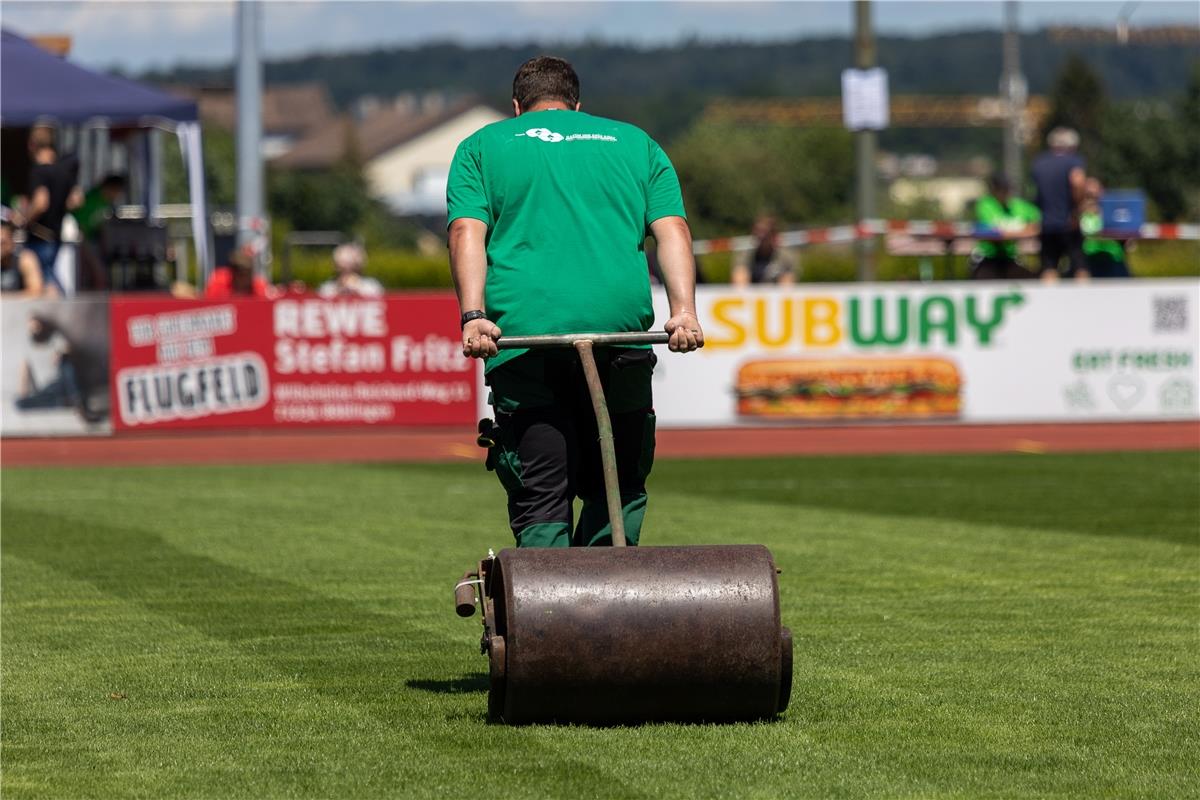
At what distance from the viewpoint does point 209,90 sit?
3009cm

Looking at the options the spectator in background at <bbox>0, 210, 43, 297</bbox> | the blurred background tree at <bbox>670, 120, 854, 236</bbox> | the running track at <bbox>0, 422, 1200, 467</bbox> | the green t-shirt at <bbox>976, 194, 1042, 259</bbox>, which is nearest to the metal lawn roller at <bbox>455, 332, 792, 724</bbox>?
the running track at <bbox>0, 422, 1200, 467</bbox>

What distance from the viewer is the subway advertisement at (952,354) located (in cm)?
1997

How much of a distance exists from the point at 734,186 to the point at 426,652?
4514 inches

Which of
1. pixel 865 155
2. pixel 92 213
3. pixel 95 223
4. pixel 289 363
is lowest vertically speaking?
pixel 289 363

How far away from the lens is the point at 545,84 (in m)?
6.24

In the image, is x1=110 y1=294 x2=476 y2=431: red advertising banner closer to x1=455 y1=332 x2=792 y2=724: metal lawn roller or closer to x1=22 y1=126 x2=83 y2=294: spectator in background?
x1=22 y1=126 x2=83 y2=294: spectator in background

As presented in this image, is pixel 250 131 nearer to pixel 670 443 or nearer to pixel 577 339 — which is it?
pixel 670 443

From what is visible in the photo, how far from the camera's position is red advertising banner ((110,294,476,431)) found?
754 inches

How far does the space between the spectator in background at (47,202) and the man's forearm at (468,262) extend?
15.5 metres

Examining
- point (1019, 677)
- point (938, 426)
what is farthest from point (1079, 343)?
point (1019, 677)

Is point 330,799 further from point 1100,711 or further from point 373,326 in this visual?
point 373,326

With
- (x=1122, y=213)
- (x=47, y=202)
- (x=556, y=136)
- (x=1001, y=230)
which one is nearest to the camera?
(x=556, y=136)

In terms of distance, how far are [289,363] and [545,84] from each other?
44.1 feet

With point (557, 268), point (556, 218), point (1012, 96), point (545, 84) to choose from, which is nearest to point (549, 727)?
point (557, 268)
